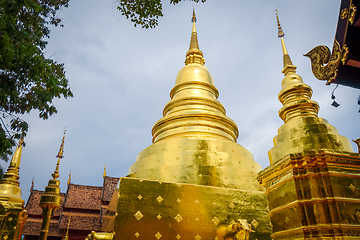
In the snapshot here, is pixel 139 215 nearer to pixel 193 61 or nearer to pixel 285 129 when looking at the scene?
pixel 285 129

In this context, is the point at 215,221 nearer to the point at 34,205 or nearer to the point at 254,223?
the point at 254,223

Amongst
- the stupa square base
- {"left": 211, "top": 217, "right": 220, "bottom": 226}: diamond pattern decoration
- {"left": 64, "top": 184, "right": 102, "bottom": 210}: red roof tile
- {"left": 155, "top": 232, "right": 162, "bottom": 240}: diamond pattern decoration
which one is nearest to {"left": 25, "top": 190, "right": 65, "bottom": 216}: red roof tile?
{"left": 64, "top": 184, "right": 102, "bottom": 210}: red roof tile

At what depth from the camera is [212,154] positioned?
5656 mm

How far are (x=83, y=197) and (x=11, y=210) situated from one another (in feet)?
25.8

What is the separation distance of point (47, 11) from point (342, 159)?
15.8ft

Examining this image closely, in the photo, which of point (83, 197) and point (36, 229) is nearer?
point (36, 229)

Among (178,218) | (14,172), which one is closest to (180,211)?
(178,218)

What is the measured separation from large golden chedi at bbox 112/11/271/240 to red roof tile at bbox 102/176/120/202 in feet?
21.9

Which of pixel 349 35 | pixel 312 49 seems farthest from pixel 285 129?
pixel 349 35

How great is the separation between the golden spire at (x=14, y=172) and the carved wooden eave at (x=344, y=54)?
647 centimetres

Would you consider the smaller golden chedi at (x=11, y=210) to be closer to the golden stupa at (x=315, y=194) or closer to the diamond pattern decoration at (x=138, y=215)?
the diamond pattern decoration at (x=138, y=215)

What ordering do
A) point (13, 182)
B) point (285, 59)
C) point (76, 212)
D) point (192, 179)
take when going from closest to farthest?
point (192, 179)
point (13, 182)
point (285, 59)
point (76, 212)

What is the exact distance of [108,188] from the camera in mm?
13234

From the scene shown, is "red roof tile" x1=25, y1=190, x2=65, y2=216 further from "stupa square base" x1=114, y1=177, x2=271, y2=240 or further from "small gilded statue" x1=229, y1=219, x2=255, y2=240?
"small gilded statue" x1=229, y1=219, x2=255, y2=240
